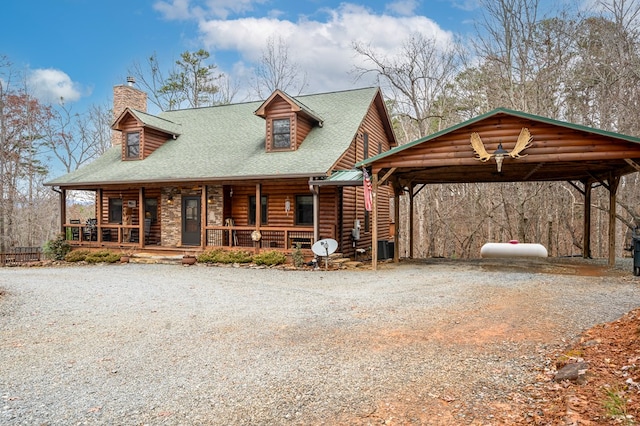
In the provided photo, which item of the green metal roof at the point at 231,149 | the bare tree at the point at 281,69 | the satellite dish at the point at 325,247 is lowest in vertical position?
the satellite dish at the point at 325,247

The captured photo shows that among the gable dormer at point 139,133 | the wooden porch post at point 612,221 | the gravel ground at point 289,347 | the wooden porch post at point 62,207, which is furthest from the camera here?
the gable dormer at point 139,133

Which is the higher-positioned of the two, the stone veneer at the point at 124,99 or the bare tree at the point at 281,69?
the bare tree at the point at 281,69

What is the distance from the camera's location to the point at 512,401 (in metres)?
3.41

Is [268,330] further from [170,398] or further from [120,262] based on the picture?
[120,262]

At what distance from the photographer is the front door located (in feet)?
52.3

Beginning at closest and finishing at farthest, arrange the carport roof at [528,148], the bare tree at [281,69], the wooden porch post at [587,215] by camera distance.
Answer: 1. the carport roof at [528,148]
2. the wooden porch post at [587,215]
3. the bare tree at [281,69]

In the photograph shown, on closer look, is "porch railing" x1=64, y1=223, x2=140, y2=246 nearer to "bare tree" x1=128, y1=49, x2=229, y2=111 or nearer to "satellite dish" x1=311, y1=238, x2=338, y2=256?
"satellite dish" x1=311, y1=238, x2=338, y2=256

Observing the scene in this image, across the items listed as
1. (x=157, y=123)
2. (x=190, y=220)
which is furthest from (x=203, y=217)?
(x=157, y=123)

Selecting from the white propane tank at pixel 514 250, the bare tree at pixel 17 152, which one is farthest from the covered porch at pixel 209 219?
the bare tree at pixel 17 152

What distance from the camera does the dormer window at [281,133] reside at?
15.1 metres

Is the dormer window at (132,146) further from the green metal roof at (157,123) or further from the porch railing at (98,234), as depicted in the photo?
the porch railing at (98,234)

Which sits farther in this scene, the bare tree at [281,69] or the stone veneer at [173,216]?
the bare tree at [281,69]

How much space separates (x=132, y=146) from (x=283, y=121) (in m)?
7.41

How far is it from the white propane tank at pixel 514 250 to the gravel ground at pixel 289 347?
5.15m
